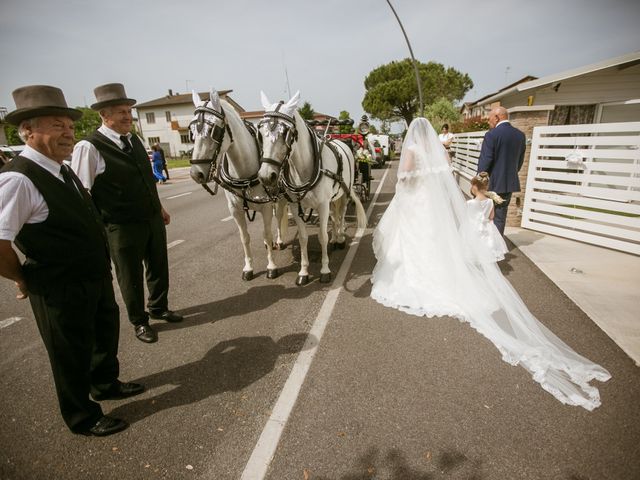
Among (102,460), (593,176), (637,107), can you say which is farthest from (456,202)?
(637,107)

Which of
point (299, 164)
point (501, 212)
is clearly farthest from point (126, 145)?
point (501, 212)

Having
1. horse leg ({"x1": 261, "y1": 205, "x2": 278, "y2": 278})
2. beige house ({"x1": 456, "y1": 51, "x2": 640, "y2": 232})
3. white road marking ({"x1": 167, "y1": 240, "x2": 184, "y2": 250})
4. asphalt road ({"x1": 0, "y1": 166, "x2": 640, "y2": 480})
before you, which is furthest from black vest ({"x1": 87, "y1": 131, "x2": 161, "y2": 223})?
beige house ({"x1": 456, "y1": 51, "x2": 640, "y2": 232})

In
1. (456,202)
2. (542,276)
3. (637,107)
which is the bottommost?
(542,276)

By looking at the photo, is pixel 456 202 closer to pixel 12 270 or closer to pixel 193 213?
pixel 12 270

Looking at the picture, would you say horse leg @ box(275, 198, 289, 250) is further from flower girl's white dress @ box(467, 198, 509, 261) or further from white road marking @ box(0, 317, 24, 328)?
white road marking @ box(0, 317, 24, 328)

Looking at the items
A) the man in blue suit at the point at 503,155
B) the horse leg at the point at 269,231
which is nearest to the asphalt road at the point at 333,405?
the horse leg at the point at 269,231

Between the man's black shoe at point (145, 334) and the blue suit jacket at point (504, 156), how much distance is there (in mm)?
5434

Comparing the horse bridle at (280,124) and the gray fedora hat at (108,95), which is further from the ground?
the gray fedora hat at (108,95)

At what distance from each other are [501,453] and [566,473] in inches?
13.8

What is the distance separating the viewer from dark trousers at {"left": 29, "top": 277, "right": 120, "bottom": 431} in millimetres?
2117

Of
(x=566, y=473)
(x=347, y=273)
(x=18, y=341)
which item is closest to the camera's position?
(x=566, y=473)

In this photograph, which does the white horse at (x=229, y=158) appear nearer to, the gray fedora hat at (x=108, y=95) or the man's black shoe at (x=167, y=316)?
the gray fedora hat at (x=108, y=95)

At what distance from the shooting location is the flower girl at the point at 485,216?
187 inches

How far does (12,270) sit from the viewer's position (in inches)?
78.1
